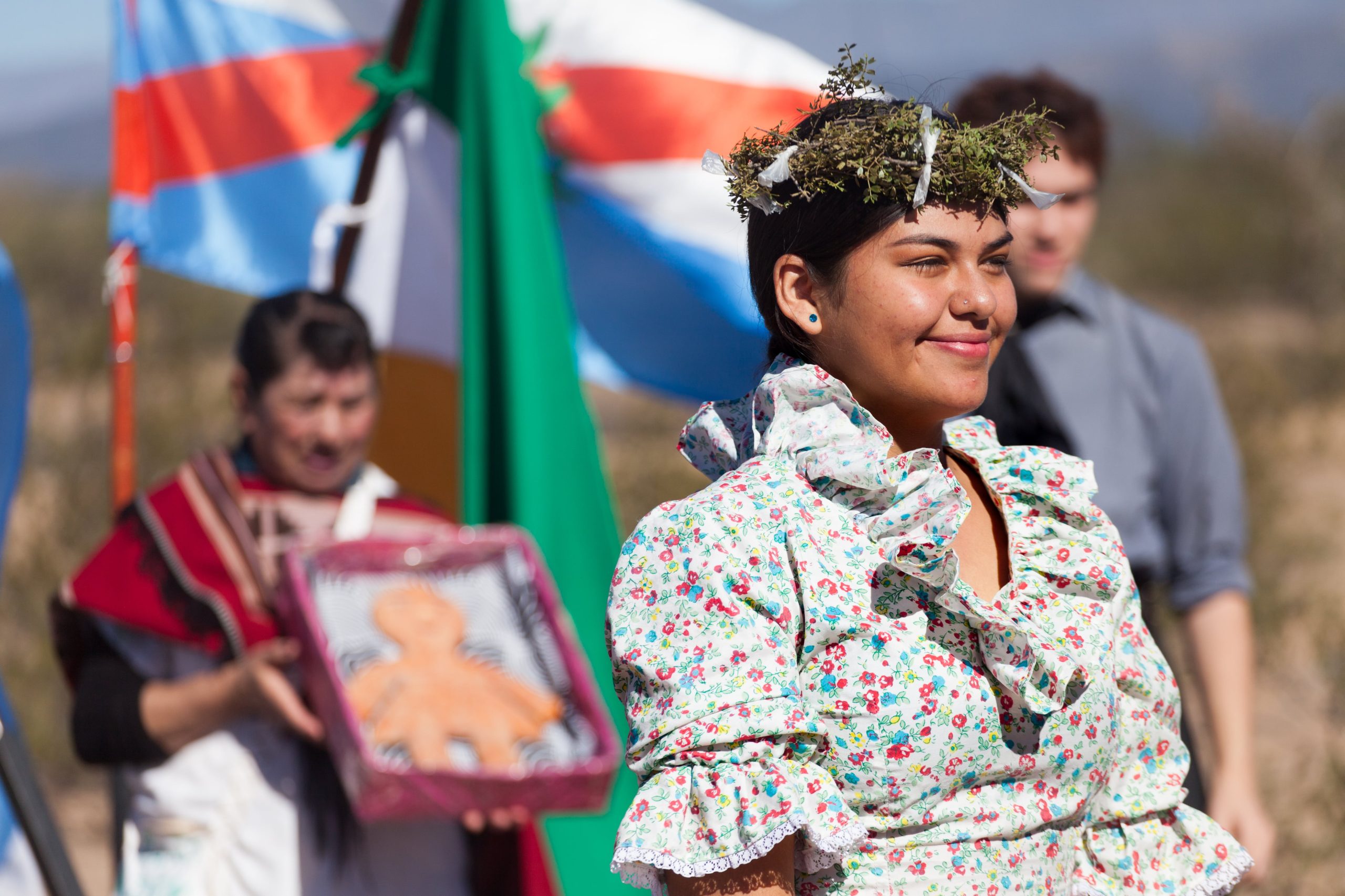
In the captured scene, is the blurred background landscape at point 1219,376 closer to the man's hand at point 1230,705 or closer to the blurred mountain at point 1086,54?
the man's hand at point 1230,705

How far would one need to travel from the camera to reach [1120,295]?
321cm

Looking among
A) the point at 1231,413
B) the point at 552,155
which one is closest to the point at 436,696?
the point at 552,155

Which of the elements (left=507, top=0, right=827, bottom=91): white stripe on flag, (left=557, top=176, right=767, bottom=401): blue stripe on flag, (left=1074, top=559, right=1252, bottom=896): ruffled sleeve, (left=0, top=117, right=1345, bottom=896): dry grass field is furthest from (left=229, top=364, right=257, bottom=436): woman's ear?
(left=0, top=117, right=1345, bottom=896): dry grass field

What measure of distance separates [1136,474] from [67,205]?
31.0 meters

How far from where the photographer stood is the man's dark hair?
2.82 meters

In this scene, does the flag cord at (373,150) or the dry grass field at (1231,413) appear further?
the dry grass field at (1231,413)

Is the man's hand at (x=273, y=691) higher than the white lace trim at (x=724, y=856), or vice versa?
the white lace trim at (x=724, y=856)

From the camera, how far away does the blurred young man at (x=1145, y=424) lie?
117 inches

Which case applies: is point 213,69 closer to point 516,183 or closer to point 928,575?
point 516,183

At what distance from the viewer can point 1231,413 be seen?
36.2ft

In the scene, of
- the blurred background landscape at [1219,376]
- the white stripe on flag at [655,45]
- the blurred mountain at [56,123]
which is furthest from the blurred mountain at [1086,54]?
the white stripe on flag at [655,45]

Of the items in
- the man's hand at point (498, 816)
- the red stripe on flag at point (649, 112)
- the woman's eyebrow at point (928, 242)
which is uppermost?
the red stripe on flag at point (649, 112)

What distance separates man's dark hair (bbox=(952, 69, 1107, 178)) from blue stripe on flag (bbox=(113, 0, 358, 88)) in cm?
189

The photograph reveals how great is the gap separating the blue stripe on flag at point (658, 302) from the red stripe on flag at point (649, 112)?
5.1 inches
